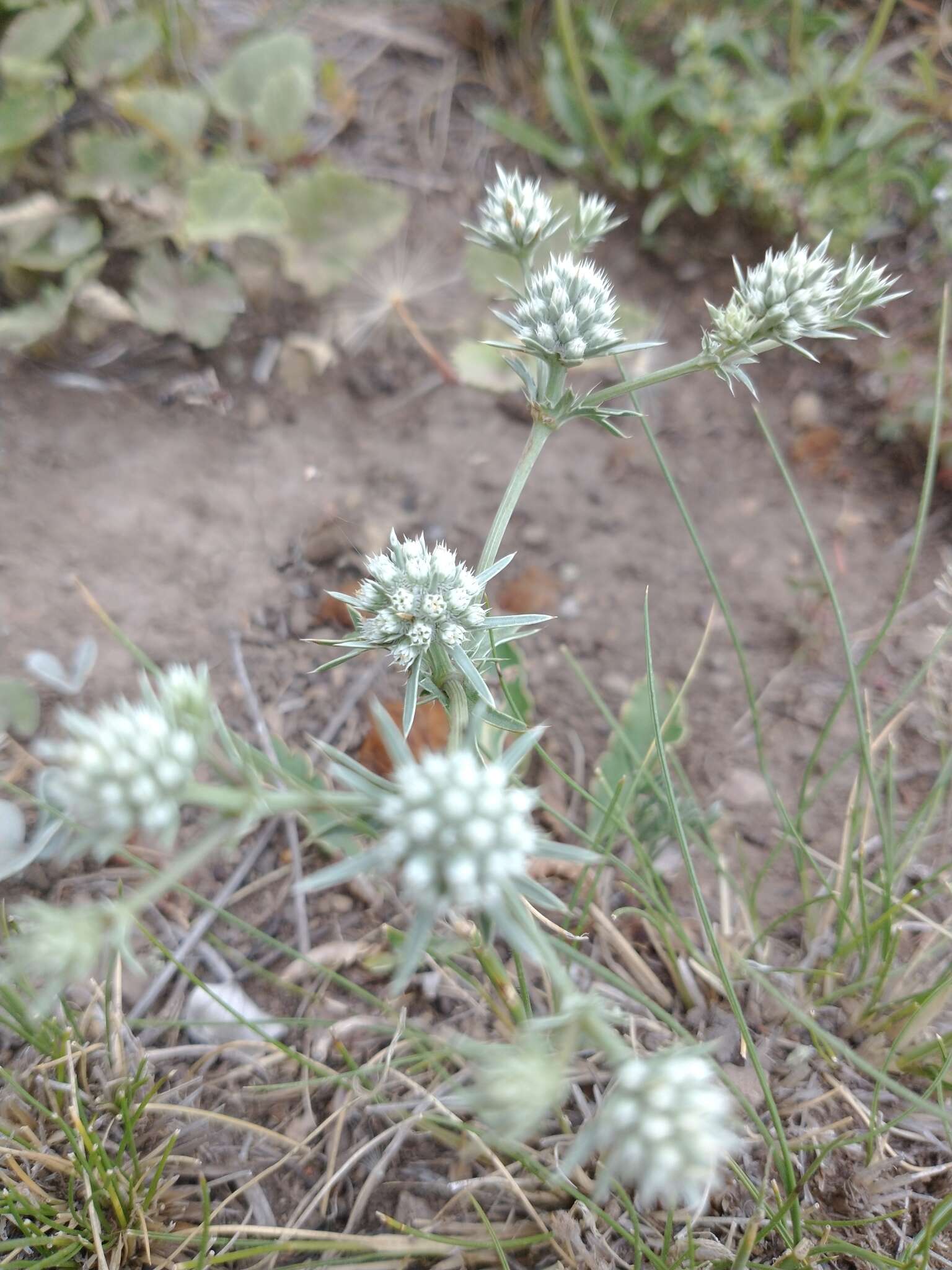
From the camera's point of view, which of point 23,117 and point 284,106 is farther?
point 284,106

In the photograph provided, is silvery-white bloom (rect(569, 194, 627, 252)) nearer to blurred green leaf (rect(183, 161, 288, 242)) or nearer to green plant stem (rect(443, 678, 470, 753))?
green plant stem (rect(443, 678, 470, 753))

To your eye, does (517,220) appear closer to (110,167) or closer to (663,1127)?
(663,1127)

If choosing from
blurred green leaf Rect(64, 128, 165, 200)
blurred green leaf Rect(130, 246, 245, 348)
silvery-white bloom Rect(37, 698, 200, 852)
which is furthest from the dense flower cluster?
blurred green leaf Rect(64, 128, 165, 200)

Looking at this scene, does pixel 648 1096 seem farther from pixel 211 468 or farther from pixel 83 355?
pixel 83 355

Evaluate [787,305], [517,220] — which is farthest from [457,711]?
[517,220]

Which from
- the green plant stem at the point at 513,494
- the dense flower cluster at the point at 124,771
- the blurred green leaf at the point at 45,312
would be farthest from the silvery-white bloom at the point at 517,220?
the blurred green leaf at the point at 45,312

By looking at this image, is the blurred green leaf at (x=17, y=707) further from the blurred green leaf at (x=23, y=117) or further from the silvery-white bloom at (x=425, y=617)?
the blurred green leaf at (x=23, y=117)

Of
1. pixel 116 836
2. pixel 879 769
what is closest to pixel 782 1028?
pixel 879 769
